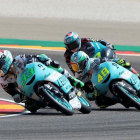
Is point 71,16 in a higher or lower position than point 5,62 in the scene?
lower

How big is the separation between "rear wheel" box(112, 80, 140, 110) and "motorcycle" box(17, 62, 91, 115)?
0.69m

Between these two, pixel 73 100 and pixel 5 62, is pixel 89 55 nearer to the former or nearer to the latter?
pixel 73 100

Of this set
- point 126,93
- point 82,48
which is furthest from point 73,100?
point 82,48

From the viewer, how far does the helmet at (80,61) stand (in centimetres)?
877

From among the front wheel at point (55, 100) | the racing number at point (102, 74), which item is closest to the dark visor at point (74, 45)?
the racing number at point (102, 74)

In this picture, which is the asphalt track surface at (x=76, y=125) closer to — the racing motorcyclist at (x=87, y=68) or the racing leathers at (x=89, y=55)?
the racing motorcyclist at (x=87, y=68)

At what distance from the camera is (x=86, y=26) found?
1886 centimetres

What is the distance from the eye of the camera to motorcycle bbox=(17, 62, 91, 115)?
8.18m

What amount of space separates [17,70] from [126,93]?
1916 millimetres

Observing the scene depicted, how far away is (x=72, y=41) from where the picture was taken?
10.5 metres

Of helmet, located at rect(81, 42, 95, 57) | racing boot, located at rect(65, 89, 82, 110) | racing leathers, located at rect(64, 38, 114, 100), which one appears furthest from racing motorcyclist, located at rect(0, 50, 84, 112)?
helmet, located at rect(81, 42, 95, 57)

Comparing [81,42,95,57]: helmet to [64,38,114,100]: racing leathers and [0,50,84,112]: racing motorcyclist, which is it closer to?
[64,38,114,100]: racing leathers

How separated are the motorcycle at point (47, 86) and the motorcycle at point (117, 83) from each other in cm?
62

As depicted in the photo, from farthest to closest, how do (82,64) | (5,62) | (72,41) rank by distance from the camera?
(72,41)
(82,64)
(5,62)
